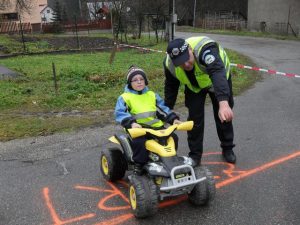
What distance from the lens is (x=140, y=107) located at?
163 inches

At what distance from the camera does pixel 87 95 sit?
8750mm

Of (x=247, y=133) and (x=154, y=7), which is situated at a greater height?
(x=154, y=7)

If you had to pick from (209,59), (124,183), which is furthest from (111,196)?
(209,59)

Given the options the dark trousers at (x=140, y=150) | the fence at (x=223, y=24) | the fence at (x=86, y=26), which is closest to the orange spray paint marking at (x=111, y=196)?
the dark trousers at (x=140, y=150)

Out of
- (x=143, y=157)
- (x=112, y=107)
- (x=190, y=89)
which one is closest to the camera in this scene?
(x=143, y=157)

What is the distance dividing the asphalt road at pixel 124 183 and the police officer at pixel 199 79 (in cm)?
39

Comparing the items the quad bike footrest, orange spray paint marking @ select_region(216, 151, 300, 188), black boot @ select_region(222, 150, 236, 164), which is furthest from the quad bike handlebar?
black boot @ select_region(222, 150, 236, 164)

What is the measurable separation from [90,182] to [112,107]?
340 cm

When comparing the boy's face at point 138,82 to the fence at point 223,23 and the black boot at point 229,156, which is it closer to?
the black boot at point 229,156

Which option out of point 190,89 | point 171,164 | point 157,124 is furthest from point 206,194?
point 190,89

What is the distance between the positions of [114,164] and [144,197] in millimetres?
930

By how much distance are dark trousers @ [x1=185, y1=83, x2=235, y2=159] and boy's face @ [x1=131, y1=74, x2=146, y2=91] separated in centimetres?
65

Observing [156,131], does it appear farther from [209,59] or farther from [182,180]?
[209,59]

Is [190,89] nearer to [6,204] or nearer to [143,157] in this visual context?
[143,157]
